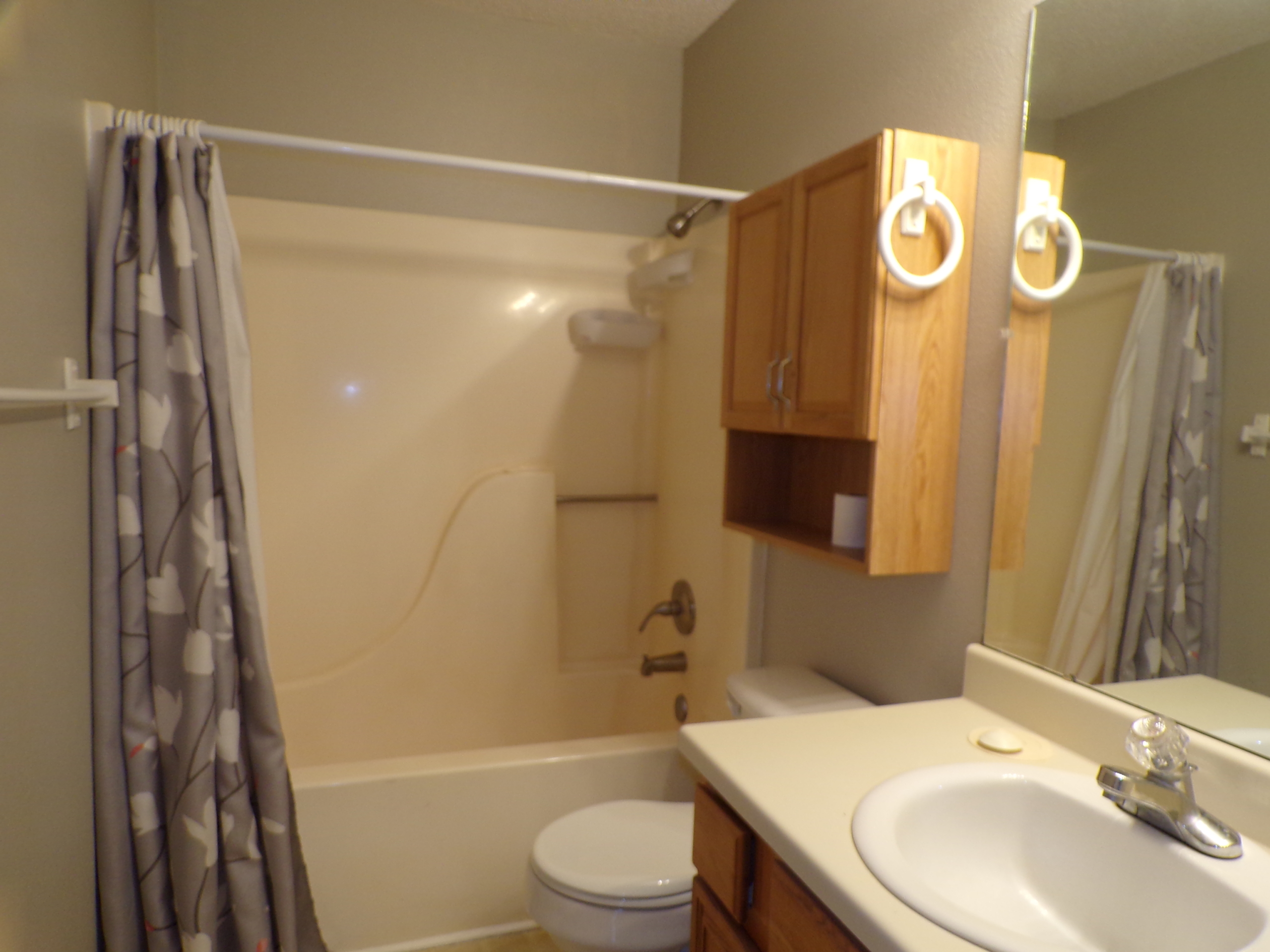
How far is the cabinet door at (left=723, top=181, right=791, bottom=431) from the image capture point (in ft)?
5.06

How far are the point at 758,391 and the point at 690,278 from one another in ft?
2.61

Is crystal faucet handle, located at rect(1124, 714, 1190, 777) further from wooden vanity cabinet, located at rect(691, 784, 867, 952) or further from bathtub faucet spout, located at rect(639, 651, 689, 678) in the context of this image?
bathtub faucet spout, located at rect(639, 651, 689, 678)

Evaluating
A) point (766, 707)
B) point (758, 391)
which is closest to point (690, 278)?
point (758, 391)

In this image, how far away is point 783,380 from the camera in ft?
5.00

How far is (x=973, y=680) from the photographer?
1.32 metres

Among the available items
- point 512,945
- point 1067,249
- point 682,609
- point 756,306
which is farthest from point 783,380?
point 512,945

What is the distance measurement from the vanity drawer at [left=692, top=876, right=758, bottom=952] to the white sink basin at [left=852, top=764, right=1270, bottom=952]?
0.26 meters

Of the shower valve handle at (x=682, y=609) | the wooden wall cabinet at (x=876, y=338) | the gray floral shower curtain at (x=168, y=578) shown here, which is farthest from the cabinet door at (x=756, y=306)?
the gray floral shower curtain at (x=168, y=578)

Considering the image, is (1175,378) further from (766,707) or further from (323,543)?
(323,543)

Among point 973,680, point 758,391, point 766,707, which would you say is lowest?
point 766,707

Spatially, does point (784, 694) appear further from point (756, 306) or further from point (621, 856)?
point (756, 306)

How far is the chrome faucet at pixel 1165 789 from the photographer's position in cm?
83

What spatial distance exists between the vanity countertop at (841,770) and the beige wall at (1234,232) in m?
0.29

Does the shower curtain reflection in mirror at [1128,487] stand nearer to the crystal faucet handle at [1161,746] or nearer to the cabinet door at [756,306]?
the crystal faucet handle at [1161,746]
